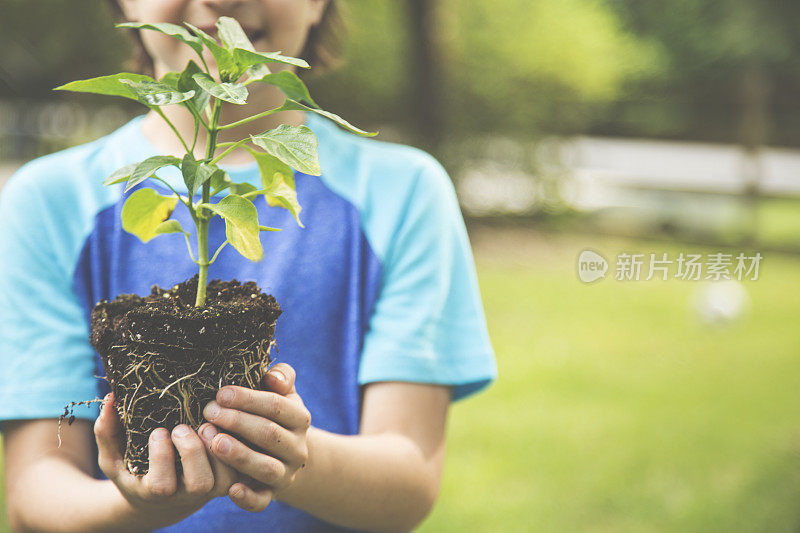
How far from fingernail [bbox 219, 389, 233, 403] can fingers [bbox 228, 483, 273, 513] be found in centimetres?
10

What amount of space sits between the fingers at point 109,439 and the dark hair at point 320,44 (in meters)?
0.74

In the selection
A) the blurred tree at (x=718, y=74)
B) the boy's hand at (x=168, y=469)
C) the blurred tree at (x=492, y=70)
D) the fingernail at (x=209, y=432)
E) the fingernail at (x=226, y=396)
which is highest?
the blurred tree at (x=718, y=74)

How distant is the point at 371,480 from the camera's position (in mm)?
1171

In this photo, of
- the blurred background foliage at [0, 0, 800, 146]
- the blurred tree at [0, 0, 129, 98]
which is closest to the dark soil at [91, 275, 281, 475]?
the blurred background foliage at [0, 0, 800, 146]

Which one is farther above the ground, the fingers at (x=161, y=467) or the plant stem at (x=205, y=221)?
the plant stem at (x=205, y=221)

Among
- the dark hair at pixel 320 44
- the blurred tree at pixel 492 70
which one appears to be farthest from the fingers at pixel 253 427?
the blurred tree at pixel 492 70

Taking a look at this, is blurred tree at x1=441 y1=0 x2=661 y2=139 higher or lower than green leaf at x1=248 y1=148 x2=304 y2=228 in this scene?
higher

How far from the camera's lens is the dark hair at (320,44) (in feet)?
4.71

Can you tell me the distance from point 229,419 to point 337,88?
27.7 ft

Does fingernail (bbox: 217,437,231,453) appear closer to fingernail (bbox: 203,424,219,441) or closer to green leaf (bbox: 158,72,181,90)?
fingernail (bbox: 203,424,219,441)

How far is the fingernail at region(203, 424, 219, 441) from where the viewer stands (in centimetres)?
88

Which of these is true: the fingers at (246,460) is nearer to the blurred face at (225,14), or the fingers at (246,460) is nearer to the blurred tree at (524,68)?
the blurred face at (225,14)

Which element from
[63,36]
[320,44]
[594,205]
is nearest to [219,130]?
[320,44]

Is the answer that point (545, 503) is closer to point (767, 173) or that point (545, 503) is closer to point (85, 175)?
point (85, 175)
